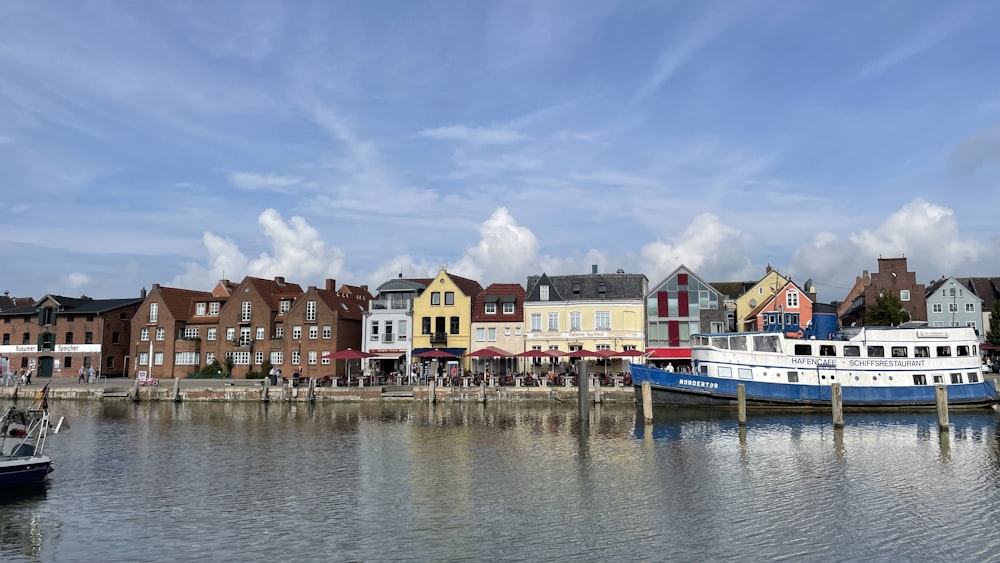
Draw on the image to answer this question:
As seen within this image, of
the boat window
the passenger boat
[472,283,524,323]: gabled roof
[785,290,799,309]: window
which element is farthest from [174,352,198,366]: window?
[785,290,799,309]: window

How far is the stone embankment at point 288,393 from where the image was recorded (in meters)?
54.2

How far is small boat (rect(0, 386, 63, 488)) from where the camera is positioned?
76.4 feet

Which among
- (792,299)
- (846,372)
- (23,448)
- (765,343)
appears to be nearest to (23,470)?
(23,448)

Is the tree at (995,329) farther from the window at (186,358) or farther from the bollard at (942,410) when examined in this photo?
the window at (186,358)

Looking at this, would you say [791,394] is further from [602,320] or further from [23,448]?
[23,448]

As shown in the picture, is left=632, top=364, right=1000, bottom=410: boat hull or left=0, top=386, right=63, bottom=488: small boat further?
left=632, top=364, right=1000, bottom=410: boat hull

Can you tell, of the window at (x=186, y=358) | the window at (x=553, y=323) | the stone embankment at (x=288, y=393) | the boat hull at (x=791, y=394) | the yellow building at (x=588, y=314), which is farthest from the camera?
the window at (x=186, y=358)

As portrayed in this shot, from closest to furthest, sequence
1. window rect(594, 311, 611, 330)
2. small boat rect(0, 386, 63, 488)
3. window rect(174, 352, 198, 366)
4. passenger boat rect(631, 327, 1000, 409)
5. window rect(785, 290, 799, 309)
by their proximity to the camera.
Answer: small boat rect(0, 386, 63, 488)
passenger boat rect(631, 327, 1000, 409)
window rect(594, 311, 611, 330)
window rect(785, 290, 799, 309)
window rect(174, 352, 198, 366)

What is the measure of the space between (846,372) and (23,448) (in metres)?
44.0

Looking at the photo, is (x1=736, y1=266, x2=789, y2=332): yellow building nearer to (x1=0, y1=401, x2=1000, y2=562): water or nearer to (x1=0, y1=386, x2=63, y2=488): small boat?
(x1=0, y1=401, x2=1000, y2=562): water

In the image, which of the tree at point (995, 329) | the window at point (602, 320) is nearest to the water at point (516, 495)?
the window at point (602, 320)

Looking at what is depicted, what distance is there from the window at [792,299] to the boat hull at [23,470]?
63.0 metres

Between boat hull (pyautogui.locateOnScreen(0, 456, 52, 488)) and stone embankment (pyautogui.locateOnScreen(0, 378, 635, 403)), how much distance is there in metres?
32.0

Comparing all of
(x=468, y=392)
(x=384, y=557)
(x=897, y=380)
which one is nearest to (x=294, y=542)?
(x=384, y=557)
